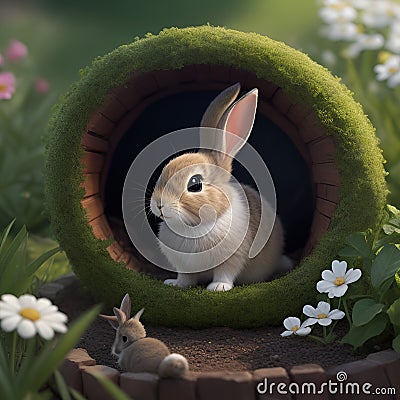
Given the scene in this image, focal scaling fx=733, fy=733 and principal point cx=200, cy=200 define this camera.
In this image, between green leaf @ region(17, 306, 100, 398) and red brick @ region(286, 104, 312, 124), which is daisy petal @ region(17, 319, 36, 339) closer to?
green leaf @ region(17, 306, 100, 398)

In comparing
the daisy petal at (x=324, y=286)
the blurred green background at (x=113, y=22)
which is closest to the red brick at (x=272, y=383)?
the daisy petal at (x=324, y=286)

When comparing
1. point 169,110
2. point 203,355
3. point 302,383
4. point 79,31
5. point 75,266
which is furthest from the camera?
point 79,31

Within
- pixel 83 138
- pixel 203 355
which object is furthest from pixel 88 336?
pixel 83 138

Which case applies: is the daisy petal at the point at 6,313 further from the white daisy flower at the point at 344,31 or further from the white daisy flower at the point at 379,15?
the white daisy flower at the point at 379,15

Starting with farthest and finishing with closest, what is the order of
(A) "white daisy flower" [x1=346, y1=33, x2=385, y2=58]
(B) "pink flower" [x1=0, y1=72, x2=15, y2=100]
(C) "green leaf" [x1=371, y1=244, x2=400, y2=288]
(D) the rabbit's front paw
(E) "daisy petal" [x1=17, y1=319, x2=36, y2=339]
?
1. (A) "white daisy flower" [x1=346, y1=33, x2=385, y2=58]
2. (B) "pink flower" [x1=0, y1=72, x2=15, y2=100]
3. (D) the rabbit's front paw
4. (C) "green leaf" [x1=371, y1=244, x2=400, y2=288]
5. (E) "daisy petal" [x1=17, y1=319, x2=36, y2=339]

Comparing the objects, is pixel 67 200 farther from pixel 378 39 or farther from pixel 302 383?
pixel 378 39

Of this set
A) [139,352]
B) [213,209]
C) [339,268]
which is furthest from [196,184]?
[139,352]

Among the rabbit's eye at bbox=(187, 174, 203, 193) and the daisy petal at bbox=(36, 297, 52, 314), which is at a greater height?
the rabbit's eye at bbox=(187, 174, 203, 193)

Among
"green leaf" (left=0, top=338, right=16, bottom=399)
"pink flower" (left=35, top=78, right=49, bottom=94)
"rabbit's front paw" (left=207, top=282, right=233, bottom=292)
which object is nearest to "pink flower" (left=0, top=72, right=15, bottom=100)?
"pink flower" (left=35, top=78, right=49, bottom=94)
